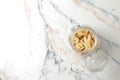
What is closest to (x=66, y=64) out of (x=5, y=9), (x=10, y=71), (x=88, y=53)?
(x=88, y=53)

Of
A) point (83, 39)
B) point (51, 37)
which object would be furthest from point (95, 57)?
point (51, 37)

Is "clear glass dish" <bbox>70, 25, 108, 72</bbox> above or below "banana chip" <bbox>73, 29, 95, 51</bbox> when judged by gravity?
below

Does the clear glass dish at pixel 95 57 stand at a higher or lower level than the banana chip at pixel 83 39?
lower

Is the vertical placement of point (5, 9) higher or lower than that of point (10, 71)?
higher

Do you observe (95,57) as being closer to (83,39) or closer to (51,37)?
(83,39)

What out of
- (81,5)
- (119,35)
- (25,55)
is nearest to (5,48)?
(25,55)

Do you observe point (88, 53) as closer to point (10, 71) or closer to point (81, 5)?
point (81, 5)

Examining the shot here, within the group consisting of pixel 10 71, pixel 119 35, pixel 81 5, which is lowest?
pixel 10 71

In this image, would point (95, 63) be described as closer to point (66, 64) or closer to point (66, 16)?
point (66, 64)
